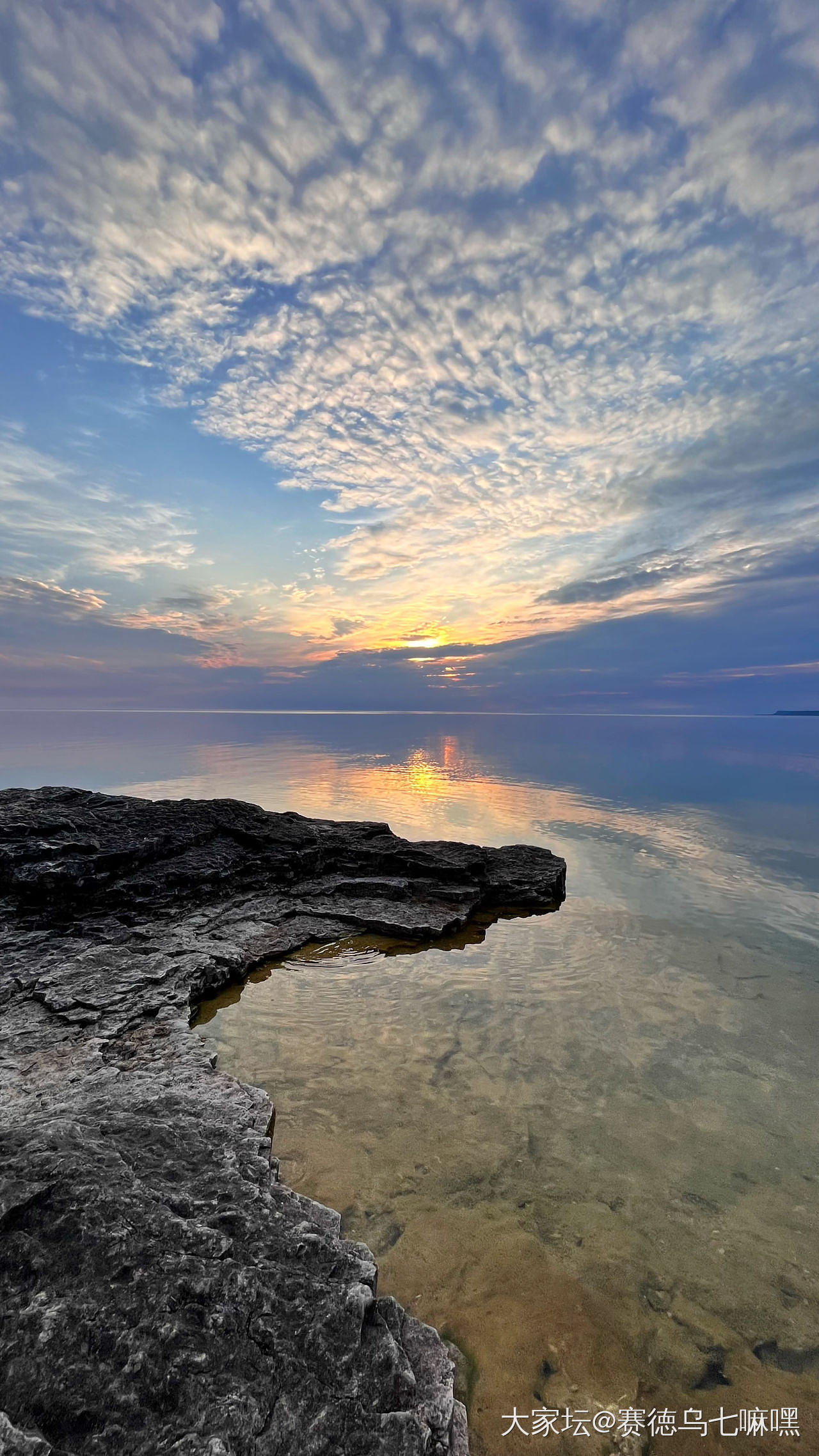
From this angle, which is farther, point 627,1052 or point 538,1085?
point 627,1052

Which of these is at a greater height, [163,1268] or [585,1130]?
[163,1268]

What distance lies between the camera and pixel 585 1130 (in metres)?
6.36

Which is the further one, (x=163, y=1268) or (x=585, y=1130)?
(x=585, y=1130)

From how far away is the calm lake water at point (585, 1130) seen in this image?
417 cm

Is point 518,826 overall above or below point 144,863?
below

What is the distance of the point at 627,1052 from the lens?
312 inches

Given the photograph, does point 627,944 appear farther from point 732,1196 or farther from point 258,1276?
point 258,1276

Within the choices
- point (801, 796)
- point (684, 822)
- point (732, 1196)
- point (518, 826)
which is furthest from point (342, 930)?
point (801, 796)

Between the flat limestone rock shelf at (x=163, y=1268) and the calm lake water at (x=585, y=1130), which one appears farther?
the calm lake water at (x=585, y=1130)

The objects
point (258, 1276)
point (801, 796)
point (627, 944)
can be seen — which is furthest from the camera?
point (801, 796)

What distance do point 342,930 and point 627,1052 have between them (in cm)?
623

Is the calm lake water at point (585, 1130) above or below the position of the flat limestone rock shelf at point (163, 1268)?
below

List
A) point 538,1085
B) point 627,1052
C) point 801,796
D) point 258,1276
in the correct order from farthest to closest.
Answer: point 801,796, point 627,1052, point 538,1085, point 258,1276

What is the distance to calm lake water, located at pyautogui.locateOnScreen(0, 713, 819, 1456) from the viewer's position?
4168mm
